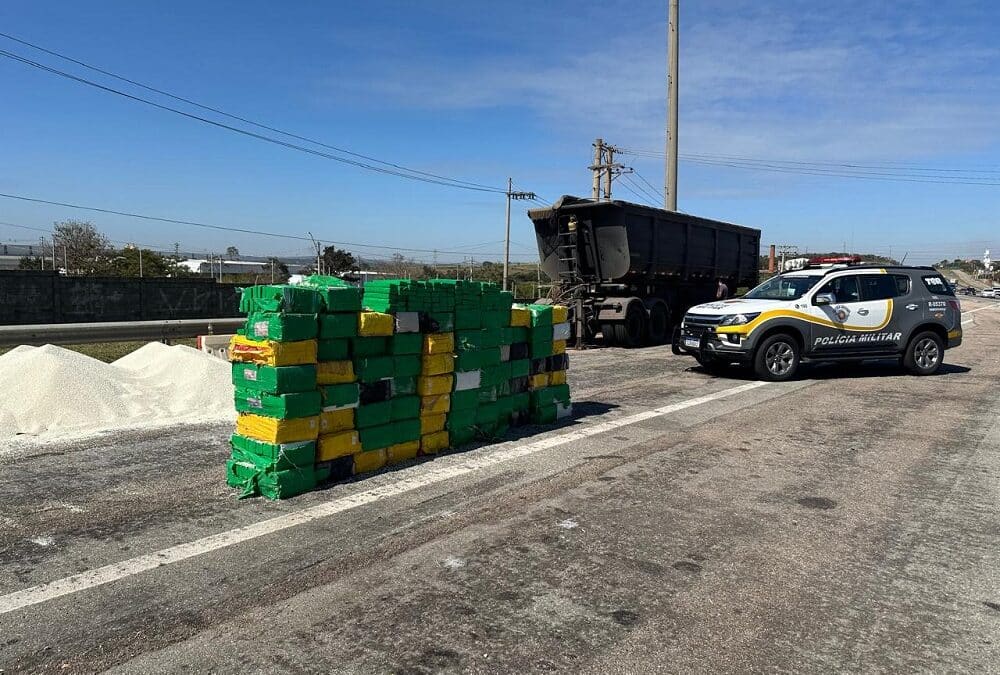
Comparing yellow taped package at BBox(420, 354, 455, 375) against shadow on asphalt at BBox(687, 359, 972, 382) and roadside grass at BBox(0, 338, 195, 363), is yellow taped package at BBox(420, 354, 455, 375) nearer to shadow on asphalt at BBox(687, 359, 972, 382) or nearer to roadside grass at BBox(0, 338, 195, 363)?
shadow on asphalt at BBox(687, 359, 972, 382)

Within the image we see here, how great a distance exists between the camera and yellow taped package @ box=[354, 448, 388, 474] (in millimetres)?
5938

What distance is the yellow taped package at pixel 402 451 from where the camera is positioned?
20.5ft

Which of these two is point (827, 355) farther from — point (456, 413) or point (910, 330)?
point (456, 413)

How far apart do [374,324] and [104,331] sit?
8666mm

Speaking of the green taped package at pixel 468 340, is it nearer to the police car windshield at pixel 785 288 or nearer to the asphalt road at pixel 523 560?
the asphalt road at pixel 523 560

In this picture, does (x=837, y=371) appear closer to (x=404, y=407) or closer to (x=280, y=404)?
(x=404, y=407)

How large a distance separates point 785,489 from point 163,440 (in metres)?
5.91

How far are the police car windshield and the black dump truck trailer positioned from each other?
470 cm

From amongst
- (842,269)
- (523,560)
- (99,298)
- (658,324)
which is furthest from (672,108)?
(523,560)

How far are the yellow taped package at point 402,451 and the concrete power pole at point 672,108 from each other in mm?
21211

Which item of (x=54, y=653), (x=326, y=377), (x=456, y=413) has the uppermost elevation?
(x=326, y=377)

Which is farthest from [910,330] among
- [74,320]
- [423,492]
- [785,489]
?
[74,320]

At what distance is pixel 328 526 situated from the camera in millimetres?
4797

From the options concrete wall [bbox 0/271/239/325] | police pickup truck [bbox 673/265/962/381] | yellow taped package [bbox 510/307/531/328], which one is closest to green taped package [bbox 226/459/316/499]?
yellow taped package [bbox 510/307/531/328]
